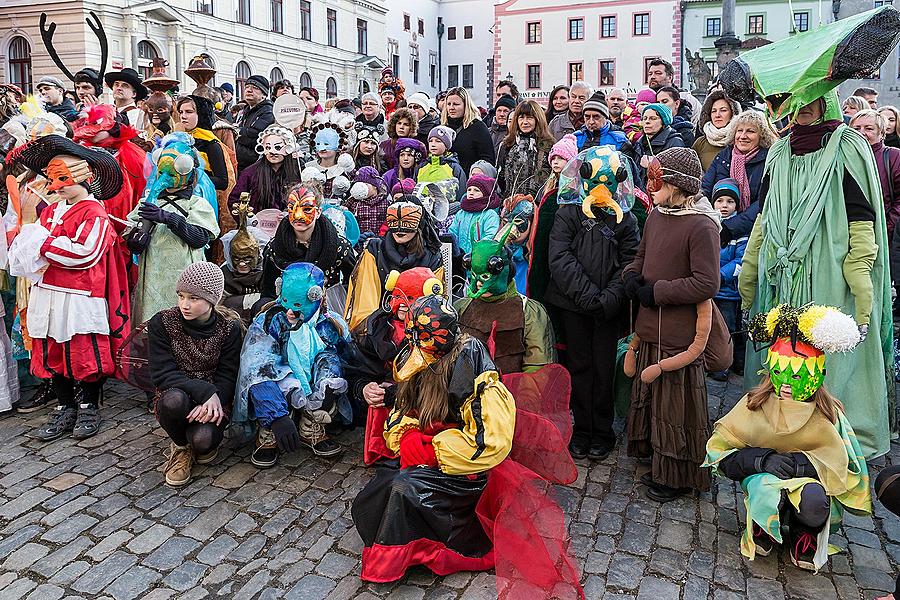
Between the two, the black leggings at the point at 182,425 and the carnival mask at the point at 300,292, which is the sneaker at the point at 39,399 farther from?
the carnival mask at the point at 300,292

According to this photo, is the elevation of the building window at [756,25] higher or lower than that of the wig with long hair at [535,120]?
higher

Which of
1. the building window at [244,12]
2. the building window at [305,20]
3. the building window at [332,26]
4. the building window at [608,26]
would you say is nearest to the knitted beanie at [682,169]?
the building window at [244,12]

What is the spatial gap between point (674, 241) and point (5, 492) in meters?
4.01

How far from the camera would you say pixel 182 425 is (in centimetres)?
431

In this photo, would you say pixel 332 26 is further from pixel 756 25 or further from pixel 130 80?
pixel 130 80

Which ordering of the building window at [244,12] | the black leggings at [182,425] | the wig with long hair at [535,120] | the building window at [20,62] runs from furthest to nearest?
the building window at [244,12] → the building window at [20,62] → the wig with long hair at [535,120] → the black leggings at [182,425]

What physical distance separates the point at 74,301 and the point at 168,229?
0.90 m

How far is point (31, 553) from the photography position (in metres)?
3.56

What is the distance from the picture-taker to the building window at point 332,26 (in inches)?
1646

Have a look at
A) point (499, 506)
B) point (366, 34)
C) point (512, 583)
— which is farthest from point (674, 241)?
→ point (366, 34)

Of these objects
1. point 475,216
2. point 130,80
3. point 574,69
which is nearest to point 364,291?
point 475,216

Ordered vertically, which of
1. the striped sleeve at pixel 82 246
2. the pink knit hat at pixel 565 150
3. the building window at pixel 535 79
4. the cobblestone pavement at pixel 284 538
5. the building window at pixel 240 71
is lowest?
the cobblestone pavement at pixel 284 538

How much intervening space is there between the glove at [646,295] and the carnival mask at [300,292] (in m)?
1.96

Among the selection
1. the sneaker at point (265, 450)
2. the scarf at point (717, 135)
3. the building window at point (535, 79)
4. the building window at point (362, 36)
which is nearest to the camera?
the sneaker at point (265, 450)
